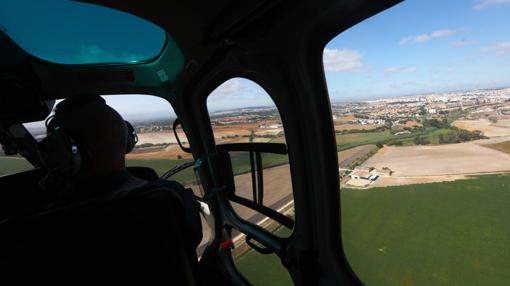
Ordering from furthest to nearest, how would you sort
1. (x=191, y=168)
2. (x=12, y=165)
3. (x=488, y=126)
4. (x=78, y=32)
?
1. (x=191, y=168)
2. (x=12, y=165)
3. (x=78, y=32)
4. (x=488, y=126)

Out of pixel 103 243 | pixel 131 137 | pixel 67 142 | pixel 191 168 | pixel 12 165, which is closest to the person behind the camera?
pixel 103 243

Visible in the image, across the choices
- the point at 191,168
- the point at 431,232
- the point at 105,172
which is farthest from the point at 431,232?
the point at 191,168

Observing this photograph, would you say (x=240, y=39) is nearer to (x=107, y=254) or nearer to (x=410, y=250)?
(x=107, y=254)

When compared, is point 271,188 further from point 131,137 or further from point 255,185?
point 131,137

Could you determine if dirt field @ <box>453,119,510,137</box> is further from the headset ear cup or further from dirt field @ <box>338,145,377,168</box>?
the headset ear cup

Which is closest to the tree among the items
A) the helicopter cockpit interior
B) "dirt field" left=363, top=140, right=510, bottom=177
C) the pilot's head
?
"dirt field" left=363, top=140, right=510, bottom=177

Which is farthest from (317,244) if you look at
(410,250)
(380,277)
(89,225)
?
(89,225)
